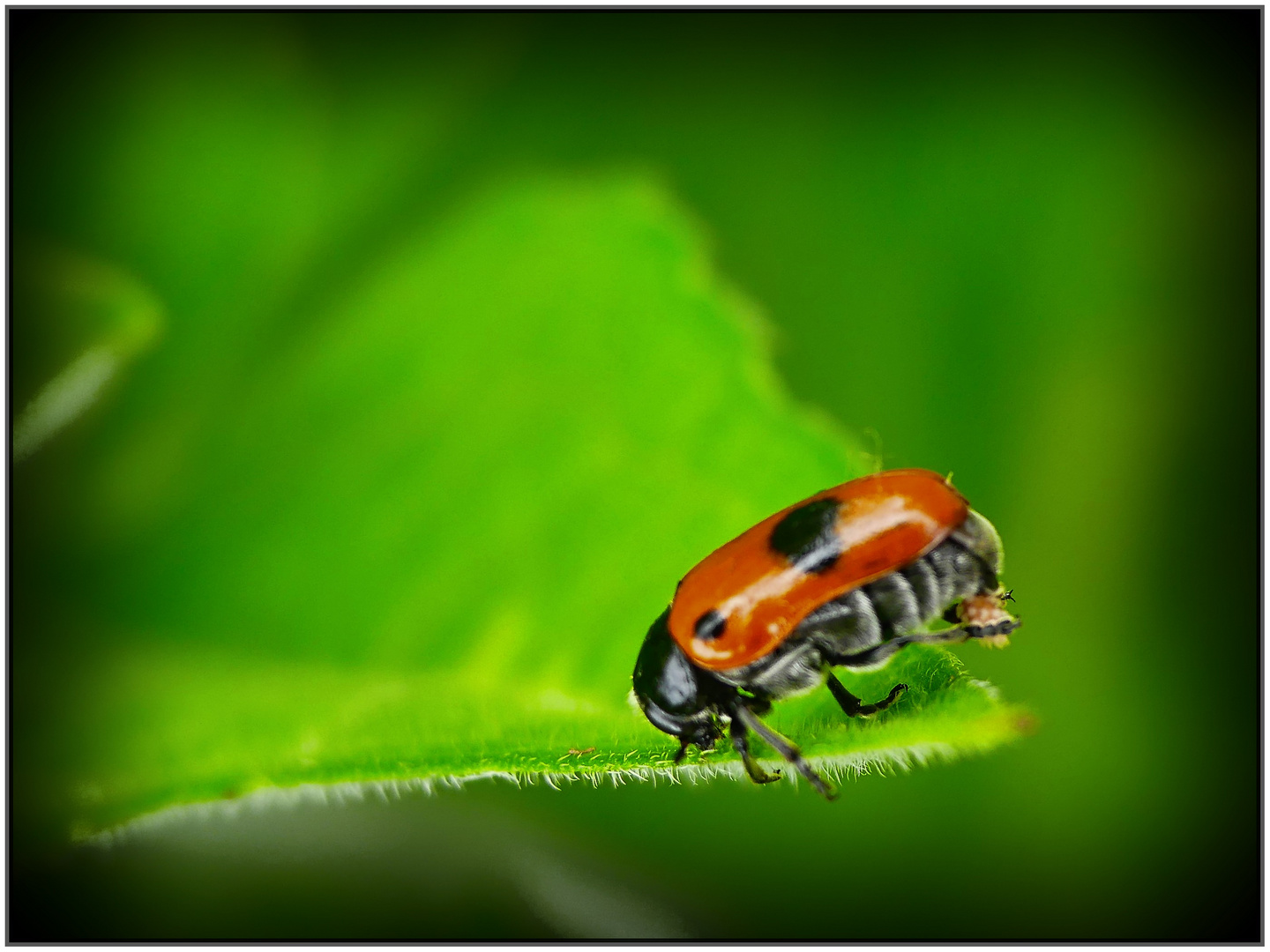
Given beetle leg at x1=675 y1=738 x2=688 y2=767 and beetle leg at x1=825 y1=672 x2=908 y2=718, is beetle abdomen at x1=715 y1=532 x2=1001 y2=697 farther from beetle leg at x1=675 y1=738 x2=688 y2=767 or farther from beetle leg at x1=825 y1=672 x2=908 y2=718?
beetle leg at x1=675 y1=738 x2=688 y2=767

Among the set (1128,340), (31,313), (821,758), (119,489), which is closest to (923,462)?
(1128,340)

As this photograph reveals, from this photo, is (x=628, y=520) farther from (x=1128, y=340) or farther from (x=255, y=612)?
(x=1128, y=340)

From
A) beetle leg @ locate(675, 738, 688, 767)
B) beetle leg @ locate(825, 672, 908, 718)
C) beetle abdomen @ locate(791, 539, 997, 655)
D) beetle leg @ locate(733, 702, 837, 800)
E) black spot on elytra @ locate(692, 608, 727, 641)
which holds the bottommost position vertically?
beetle leg @ locate(675, 738, 688, 767)

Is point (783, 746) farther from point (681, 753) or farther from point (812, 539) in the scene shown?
point (812, 539)

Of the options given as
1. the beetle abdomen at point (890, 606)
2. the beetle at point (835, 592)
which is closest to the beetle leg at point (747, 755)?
the beetle at point (835, 592)

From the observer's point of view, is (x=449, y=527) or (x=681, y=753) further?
(x=449, y=527)

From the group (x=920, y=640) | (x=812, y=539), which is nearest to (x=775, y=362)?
(x=812, y=539)

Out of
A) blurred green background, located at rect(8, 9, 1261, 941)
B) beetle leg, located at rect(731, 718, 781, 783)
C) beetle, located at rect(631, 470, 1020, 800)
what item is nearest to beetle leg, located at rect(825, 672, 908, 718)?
beetle, located at rect(631, 470, 1020, 800)
